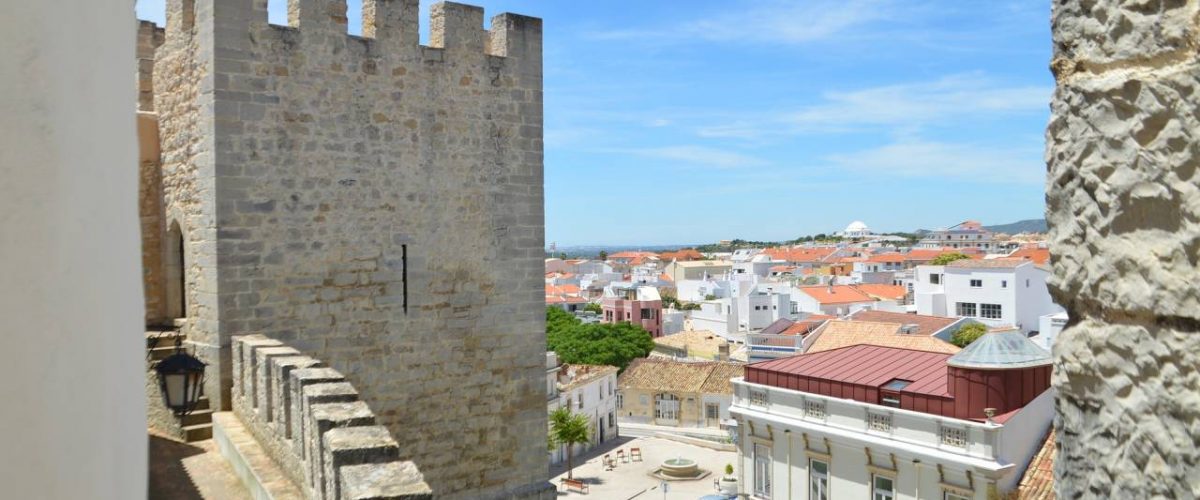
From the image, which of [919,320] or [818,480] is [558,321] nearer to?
[919,320]

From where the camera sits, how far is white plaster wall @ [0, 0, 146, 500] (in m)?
1.01

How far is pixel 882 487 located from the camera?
15781 mm

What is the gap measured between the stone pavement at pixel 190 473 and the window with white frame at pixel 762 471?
1293cm

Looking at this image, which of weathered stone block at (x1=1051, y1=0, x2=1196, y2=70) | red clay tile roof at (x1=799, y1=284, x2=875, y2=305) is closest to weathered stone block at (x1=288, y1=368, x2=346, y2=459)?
weathered stone block at (x1=1051, y1=0, x2=1196, y2=70)

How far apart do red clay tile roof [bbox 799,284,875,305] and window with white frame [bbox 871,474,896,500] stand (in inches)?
1716

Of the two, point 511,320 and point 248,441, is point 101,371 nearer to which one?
point 248,441

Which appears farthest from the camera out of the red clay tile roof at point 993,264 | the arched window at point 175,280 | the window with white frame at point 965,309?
the window with white frame at point 965,309

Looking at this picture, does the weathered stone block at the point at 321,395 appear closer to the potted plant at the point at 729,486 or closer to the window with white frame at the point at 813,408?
the window with white frame at the point at 813,408

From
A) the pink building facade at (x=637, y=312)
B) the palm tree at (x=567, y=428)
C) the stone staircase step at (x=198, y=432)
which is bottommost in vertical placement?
the palm tree at (x=567, y=428)

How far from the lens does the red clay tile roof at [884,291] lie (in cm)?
6239

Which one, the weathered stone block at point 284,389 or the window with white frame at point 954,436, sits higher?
the weathered stone block at point 284,389

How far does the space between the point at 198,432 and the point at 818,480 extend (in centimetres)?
1262

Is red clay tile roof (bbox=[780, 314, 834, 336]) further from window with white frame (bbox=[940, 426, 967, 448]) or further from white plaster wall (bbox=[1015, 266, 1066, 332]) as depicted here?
window with white frame (bbox=[940, 426, 967, 448])

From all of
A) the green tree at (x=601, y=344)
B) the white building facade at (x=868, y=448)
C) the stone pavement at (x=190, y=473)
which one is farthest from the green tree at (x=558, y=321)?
the stone pavement at (x=190, y=473)
